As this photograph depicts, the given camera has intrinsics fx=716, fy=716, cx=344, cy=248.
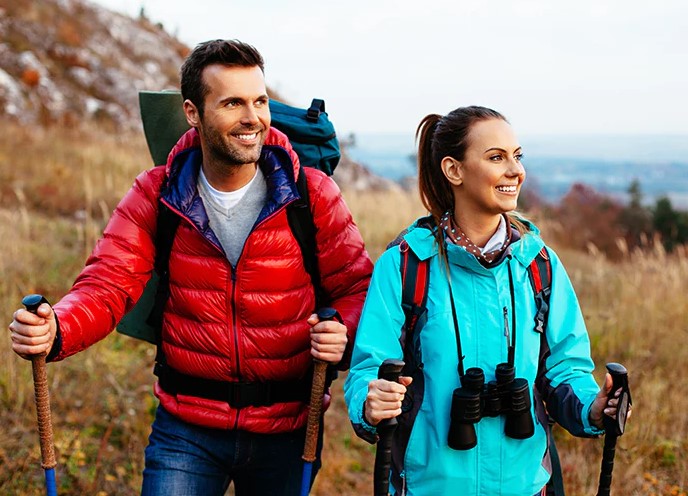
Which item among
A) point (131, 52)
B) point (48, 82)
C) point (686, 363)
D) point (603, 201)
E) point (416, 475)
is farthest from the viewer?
point (603, 201)

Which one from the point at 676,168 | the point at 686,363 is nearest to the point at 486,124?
the point at 686,363

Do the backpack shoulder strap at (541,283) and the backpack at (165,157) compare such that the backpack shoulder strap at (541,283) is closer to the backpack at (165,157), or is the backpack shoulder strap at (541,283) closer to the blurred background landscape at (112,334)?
the backpack at (165,157)

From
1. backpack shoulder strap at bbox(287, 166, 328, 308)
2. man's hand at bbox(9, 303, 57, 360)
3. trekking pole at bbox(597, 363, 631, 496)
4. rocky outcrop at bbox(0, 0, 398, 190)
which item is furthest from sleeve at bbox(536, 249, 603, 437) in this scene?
rocky outcrop at bbox(0, 0, 398, 190)

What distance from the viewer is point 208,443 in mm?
2643

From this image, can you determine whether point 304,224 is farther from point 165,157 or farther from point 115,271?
point 165,157

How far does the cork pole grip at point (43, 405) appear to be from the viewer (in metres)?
2.24

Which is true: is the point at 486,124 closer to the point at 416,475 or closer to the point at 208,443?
the point at 416,475

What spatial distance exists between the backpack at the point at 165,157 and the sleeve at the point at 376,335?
44cm

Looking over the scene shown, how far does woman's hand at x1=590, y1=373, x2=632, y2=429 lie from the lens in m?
2.08

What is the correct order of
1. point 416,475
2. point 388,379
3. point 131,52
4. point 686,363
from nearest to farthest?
1. point 388,379
2. point 416,475
3. point 686,363
4. point 131,52

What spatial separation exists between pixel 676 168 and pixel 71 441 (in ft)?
232

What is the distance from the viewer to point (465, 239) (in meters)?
2.37

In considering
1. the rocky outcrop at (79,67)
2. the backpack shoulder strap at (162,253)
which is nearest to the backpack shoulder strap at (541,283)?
the backpack shoulder strap at (162,253)

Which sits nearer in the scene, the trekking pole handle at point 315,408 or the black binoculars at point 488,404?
the black binoculars at point 488,404
